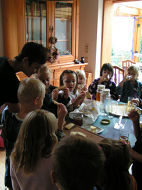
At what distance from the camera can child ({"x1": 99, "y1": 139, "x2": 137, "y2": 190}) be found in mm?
765

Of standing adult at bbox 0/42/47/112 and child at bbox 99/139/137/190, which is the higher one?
standing adult at bbox 0/42/47/112

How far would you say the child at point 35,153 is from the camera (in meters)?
0.90

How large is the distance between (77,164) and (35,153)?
1.01ft

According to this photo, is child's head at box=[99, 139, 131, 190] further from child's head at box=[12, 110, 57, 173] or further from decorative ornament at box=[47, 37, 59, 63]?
decorative ornament at box=[47, 37, 59, 63]

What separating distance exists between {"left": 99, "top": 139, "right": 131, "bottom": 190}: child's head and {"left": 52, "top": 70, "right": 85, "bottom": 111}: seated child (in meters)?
1.07

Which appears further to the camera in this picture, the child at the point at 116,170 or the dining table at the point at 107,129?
the dining table at the point at 107,129

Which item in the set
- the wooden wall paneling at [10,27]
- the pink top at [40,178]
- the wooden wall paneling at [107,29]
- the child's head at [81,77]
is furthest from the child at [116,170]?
the wooden wall paneling at [107,29]

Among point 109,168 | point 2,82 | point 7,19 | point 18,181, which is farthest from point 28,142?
point 7,19

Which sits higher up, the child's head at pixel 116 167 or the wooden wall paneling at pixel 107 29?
the wooden wall paneling at pixel 107 29

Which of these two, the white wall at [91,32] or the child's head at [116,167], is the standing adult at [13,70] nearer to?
the child's head at [116,167]

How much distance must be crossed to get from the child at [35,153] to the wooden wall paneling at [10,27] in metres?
2.46

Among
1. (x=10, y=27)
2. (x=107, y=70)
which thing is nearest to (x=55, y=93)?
(x=107, y=70)

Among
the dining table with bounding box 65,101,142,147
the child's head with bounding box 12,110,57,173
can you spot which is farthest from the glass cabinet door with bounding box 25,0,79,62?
the child's head with bounding box 12,110,57,173

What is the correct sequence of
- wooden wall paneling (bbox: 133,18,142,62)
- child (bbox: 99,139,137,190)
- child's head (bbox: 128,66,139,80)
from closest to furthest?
1. child (bbox: 99,139,137,190)
2. child's head (bbox: 128,66,139,80)
3. wooden wall paneling (bbox: 133,18,142,62)
